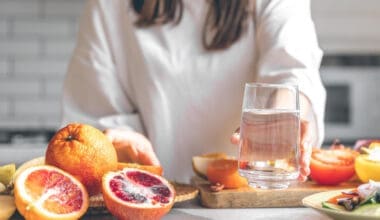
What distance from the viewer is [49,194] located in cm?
99

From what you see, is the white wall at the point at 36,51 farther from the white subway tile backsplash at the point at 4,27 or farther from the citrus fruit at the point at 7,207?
the citrus fruit at the point at 7,207

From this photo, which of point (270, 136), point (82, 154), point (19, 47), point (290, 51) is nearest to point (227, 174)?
point (270, 136)

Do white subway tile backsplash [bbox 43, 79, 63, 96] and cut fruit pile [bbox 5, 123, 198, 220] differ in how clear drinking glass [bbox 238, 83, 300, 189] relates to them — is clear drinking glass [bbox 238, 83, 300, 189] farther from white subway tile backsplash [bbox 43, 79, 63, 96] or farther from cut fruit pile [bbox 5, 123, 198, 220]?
white subway tile backsplash [bbox 43, 79, 63, 96]

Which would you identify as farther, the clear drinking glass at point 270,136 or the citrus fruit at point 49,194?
the clear drinking glass at point 270,136

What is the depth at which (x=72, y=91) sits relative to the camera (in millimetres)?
1782

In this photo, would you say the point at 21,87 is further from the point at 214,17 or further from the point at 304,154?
the point at 304,154

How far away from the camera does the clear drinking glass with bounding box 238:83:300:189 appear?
3.61 ft

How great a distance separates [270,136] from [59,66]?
1.97m

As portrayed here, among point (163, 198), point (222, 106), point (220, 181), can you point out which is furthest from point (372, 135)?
point (163, 198)

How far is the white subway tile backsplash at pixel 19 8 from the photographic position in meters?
2.92

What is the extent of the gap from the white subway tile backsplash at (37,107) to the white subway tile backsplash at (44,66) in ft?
0.36

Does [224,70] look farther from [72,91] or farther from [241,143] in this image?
[241,143]

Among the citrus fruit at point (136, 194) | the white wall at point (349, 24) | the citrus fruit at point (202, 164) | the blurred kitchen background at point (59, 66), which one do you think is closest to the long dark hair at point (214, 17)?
the citrus fruit at point (202, 164)

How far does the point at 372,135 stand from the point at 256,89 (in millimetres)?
1902
